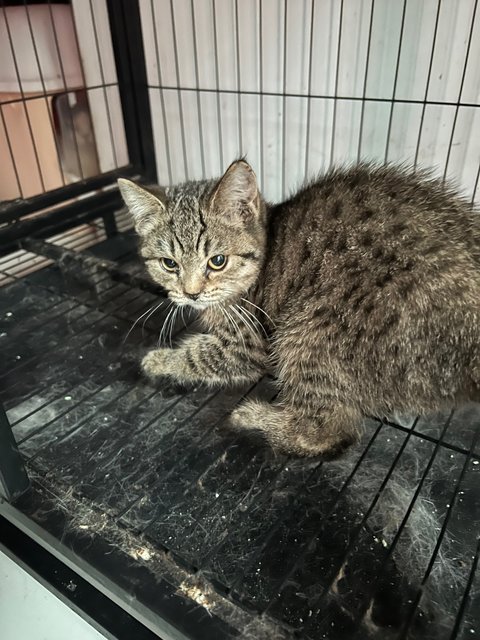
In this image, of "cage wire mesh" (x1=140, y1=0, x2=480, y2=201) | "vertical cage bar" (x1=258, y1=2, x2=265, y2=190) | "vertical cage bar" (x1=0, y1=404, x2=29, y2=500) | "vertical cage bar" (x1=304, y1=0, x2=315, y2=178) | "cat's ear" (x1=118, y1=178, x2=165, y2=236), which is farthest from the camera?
"vertical cage bar" (x1=258, y1=2, x2=265, y2=190)

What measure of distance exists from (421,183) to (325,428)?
2.40ft

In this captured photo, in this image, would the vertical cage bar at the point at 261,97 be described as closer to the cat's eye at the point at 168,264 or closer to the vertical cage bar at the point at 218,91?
the vertical cage bar at the point at 218,91

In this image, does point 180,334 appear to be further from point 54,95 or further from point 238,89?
point 54,95

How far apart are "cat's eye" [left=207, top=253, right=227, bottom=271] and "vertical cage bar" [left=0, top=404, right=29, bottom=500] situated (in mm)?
670

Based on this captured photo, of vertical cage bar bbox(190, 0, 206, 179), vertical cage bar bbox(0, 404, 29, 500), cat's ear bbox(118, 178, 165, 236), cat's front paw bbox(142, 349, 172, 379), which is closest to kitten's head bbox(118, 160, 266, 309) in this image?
cat's ear bbox(118, 178, 165, 236)

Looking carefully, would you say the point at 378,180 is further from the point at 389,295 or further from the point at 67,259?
the point at 67,259

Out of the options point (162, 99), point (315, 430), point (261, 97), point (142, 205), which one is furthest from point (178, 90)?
point (315, 430)

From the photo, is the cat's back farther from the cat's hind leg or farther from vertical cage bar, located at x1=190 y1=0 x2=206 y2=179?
vertical cage bar, located at x1=190 y1=0 x2=206 y2=179

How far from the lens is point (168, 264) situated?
1.53 meters

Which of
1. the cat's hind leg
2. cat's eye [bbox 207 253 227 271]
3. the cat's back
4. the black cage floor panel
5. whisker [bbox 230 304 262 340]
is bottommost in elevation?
the black cage floor panel

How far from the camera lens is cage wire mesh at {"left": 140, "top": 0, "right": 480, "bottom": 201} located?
72.9 inches

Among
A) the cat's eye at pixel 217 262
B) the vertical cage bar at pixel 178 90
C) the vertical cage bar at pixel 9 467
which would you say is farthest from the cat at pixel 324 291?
the vertical cage bar at pixel 178 90

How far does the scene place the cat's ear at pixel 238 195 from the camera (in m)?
1.35

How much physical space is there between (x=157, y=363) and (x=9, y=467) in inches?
22.1
